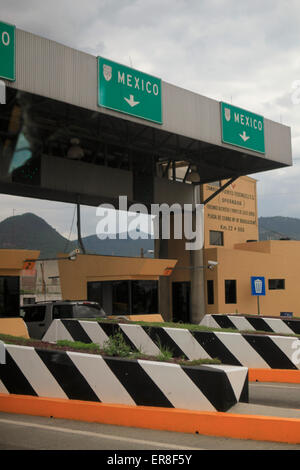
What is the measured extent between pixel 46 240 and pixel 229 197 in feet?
506

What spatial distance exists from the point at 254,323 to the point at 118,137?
1259 centimetres

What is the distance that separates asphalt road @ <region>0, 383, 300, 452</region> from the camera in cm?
565

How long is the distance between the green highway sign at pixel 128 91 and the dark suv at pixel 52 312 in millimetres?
6887

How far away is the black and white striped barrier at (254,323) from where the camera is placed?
1480 centimetres

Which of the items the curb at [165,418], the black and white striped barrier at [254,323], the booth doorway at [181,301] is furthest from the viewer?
the booth doorway at [181,301]

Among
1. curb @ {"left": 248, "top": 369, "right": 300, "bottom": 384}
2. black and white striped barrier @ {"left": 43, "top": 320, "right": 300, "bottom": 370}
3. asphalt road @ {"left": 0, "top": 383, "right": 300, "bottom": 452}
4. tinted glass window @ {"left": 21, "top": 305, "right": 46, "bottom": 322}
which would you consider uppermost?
tinted glass window @ {"left": 21, "top": 305, "right": 46, "bottom": 322}

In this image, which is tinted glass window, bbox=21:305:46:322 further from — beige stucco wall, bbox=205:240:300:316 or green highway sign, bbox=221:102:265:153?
beige stucco wall, bbox=205:240:300:316

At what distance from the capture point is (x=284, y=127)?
2791cm

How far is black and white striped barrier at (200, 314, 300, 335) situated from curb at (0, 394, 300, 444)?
26.9ft

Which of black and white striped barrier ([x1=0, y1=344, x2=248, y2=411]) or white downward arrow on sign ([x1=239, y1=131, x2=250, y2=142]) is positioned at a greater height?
white downward arrow on sign ([x1=239, y1=131, x2=250, y2=142])

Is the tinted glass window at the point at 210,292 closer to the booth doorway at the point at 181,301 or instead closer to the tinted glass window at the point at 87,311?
the booth doorway at the point at 181,301

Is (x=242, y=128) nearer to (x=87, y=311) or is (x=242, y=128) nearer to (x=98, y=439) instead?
(x=87, y=311)

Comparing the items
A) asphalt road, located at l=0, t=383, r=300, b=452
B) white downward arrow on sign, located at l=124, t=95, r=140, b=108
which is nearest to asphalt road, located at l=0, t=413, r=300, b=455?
asphalt road, located at l=0, t=383, r=300, b=452

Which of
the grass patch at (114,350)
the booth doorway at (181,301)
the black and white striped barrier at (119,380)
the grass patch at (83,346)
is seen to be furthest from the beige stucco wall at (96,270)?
the black and white striped barrier at (119,380)
